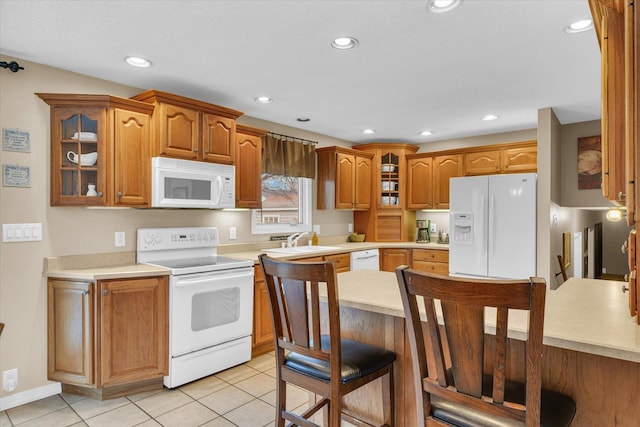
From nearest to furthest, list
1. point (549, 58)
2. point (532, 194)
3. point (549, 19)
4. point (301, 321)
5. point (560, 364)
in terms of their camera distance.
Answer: point (560, 364)
point (301, 321)
point (549, 19)
point (549, 58)
point (532, 194)

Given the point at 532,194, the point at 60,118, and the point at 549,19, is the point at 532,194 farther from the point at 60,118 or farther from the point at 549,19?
the point at 60,118

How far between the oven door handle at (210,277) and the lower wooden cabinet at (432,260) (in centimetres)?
247

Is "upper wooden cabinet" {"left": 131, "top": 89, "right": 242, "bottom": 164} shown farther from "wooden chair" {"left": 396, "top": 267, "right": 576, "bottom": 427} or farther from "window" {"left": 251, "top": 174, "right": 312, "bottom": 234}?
"wooden chair" {"left": 396, "top": 267, "right": 576, "bottom": 427}

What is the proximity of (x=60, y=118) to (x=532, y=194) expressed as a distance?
14.1ft

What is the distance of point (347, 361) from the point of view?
1.60 meters

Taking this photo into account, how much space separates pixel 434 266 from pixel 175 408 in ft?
11.1

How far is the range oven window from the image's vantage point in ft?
9.72

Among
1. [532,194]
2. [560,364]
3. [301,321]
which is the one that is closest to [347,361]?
[301,321]

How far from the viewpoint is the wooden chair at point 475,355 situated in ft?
3.32

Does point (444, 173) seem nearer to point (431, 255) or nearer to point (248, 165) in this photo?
point (431, 255)

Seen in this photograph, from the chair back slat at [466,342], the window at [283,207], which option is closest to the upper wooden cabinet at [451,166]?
the window at [283,207]

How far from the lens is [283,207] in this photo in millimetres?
4699

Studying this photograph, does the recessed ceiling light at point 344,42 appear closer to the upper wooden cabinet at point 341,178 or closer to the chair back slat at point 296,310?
the chair back slat at point 296,310

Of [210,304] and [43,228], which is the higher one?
[43,228]
